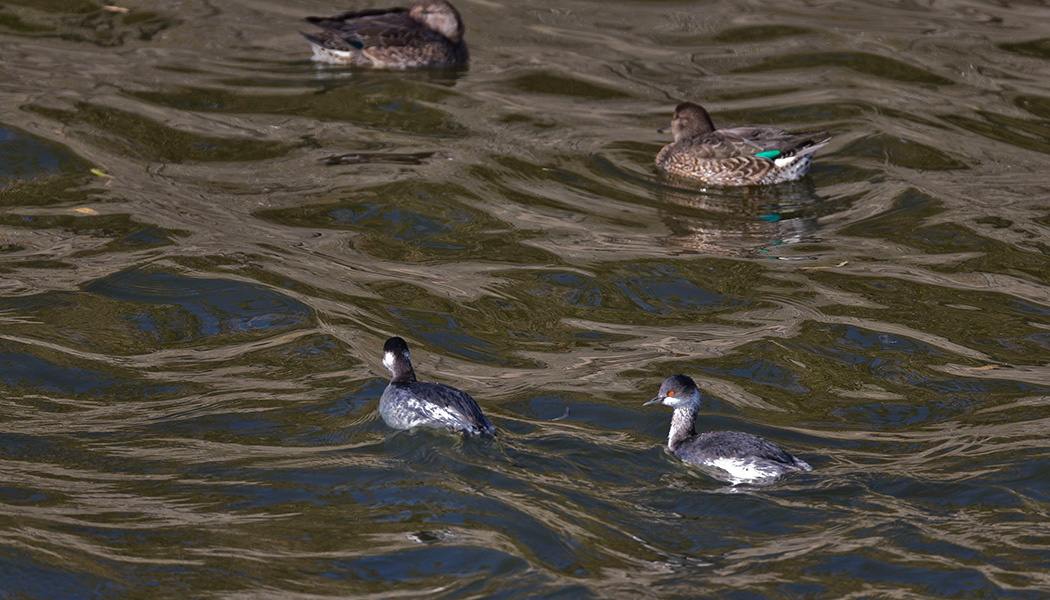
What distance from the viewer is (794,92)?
16.2m

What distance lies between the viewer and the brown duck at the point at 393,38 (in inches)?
651

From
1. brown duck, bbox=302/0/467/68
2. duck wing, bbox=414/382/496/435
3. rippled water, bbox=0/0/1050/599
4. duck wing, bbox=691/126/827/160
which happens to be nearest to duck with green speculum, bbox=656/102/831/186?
duck wing, bbox=691/126/827/160

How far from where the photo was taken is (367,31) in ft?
54.9

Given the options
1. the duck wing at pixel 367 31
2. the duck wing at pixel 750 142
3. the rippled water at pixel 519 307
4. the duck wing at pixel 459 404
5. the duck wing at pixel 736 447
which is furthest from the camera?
the duck wing at pixel 367 31

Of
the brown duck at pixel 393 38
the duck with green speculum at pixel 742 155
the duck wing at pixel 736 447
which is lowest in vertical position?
the duck wing at pixel 736 447

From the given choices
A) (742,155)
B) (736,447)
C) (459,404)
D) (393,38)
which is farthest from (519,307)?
(393,38)

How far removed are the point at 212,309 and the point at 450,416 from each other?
309 centimetres

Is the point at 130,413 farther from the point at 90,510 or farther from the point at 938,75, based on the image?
the point at 938,75

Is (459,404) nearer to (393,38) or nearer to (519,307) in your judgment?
(519,307)

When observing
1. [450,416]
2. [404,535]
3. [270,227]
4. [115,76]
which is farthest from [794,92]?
[404,535]

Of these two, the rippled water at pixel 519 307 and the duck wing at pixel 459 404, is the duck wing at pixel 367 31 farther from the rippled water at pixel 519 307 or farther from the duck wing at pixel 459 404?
the duck wing at pixel 459 404

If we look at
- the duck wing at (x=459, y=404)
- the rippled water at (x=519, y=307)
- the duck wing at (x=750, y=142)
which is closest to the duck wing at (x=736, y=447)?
the rippled water at (x=519, y=307)

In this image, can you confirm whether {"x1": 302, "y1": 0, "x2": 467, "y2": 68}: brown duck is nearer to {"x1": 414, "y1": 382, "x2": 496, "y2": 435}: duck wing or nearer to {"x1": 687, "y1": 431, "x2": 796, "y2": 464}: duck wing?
{"x1": 414, "y1": 382, "x2": 496, "y2": 435}: duck wing

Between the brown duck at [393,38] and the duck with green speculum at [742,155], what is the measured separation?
438cm
